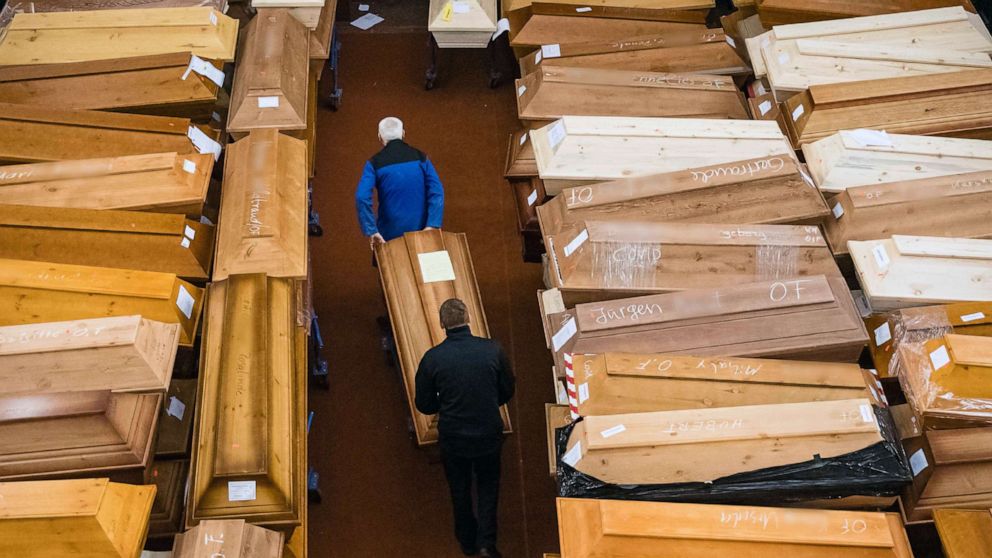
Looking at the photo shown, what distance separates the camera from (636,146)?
4.57 m

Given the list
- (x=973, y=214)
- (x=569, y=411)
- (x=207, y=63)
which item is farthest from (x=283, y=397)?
(x=973, y=214)

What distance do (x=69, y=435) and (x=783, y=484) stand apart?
278 cm

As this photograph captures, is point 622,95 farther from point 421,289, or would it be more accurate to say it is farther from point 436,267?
point 421,289

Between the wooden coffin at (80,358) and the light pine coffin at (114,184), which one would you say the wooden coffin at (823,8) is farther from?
the wooden coffin at (80,358)

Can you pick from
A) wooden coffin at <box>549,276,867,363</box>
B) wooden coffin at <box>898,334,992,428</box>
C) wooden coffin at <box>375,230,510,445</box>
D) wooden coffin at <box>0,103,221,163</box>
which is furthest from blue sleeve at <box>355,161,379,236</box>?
wooden coffin at <box>898,334,992,428</box>

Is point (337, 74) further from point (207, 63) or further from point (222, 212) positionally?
point (222, 212)

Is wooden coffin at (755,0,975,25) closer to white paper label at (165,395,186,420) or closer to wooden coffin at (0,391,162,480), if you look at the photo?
white paper label at (165,395,186,420)

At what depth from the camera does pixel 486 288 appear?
525cm

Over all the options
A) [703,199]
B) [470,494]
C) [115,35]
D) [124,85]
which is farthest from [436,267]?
[115,35]

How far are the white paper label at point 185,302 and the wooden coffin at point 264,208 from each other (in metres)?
0.16

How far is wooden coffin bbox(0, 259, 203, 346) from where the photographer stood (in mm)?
3674

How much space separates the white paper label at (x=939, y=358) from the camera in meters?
3.52

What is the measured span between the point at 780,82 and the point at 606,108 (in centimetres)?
109

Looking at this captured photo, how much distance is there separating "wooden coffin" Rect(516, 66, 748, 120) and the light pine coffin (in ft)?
6.47
